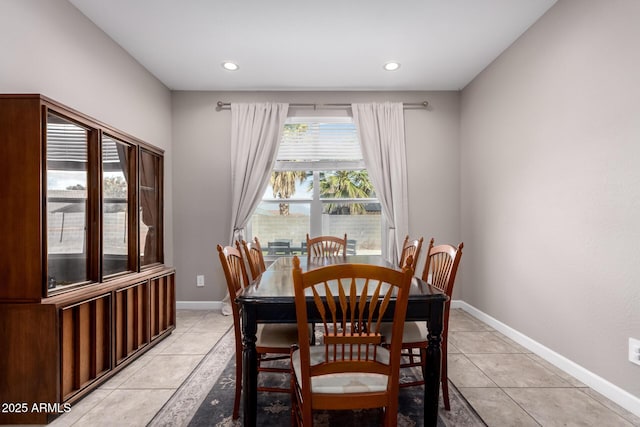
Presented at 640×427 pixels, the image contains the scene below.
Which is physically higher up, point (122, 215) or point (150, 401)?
point (122, 215)

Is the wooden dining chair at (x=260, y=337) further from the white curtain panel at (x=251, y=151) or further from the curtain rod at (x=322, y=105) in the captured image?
the curtain rod at (x=322, y=105)

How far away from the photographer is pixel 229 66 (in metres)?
3.30

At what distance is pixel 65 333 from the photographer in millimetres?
1841

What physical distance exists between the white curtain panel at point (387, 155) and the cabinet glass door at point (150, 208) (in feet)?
7.29

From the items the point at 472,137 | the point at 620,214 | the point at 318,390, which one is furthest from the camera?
the point at 472,137

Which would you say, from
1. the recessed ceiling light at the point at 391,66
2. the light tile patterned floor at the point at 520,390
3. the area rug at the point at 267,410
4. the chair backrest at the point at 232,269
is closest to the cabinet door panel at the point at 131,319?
the area rug at the point at 267,410

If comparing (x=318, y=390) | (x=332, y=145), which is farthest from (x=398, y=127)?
(x=318, y=390)

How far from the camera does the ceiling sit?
7.88 feet

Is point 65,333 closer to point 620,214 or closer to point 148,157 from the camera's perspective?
point 148,157

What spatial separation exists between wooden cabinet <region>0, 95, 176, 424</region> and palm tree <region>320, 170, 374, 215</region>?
2.15 meters

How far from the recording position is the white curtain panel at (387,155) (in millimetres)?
3861

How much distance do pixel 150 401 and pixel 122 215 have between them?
1.34m

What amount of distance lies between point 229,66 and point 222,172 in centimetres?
119

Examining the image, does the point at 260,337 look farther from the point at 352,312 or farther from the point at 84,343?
the point at 84,343
